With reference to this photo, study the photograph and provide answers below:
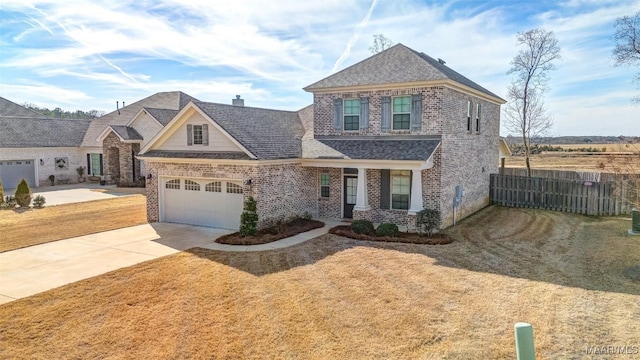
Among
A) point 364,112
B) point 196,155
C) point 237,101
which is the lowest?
point 196,155

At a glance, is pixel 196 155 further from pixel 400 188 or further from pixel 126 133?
pixel 126 133

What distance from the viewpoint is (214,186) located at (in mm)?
17422

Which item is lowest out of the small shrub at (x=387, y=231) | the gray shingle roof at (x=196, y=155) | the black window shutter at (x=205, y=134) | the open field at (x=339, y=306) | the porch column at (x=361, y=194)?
the open field at (x=339, y=306)

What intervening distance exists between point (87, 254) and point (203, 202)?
5.22m

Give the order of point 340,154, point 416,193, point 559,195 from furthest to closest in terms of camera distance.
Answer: point 559,195
point 340,154
point 416,193

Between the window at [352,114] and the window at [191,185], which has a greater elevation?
the window at [352,114]

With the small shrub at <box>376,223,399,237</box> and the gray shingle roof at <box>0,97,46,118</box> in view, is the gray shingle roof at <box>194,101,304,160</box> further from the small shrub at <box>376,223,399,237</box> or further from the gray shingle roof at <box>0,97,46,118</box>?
the gray shingle roof at <box>0,97,46,118</box>

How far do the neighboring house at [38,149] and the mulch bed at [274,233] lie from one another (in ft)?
80.2

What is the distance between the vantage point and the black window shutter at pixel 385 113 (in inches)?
697

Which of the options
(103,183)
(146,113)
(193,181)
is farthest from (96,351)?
(103,183)

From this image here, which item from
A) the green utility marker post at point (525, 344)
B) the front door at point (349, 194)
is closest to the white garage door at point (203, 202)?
the front door at point (349, 194)

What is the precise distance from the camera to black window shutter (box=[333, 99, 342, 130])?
742 inches

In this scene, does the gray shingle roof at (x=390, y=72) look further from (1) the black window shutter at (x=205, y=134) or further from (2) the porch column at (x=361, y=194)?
(1) the black window shutter at (x=205, y=134)

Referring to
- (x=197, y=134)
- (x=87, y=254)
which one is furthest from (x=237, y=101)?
(x=87, y=254)
